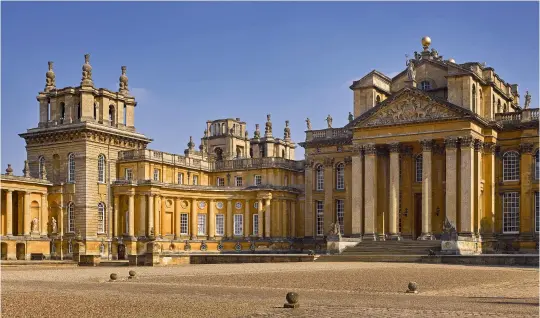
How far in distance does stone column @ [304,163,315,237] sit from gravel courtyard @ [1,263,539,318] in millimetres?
34834

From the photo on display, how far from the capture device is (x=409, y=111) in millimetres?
58125

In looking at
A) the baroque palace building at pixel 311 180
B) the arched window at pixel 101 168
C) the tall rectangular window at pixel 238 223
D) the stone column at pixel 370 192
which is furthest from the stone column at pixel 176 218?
the stone column at pixel 370 192

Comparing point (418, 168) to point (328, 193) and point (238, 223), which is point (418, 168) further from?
point (238, 223)

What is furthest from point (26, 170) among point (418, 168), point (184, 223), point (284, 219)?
point (418, 168)

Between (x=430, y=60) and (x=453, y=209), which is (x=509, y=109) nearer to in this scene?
(x=430, y=60)

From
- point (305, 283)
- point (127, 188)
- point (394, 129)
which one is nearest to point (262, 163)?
point (127, 188)

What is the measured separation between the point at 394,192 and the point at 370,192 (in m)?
2.05

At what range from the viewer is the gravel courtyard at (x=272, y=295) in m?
17.8

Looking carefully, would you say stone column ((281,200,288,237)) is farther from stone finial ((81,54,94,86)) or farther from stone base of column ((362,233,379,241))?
stone finial ((81,54,94,86))

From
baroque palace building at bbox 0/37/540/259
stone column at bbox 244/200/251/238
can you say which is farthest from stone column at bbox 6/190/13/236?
stone column at bbox 244/200/251/238

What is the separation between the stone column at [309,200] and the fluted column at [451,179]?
15187mm

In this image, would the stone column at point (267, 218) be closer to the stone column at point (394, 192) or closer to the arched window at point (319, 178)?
the arched window at point (319, 178)

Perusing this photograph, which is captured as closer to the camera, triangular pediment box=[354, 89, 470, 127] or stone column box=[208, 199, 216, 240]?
triangular pediment box=[354, 89, 470, 127]

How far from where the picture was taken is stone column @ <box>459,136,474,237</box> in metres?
55.1
